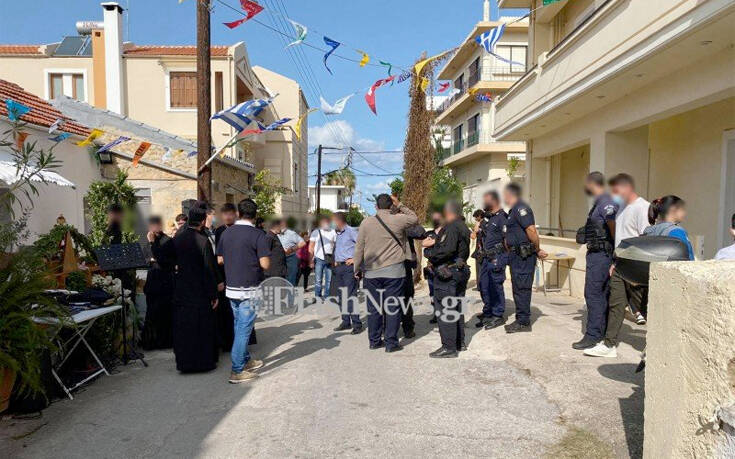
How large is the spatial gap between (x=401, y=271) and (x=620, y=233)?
2.41 metres

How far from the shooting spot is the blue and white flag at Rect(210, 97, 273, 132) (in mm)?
9391

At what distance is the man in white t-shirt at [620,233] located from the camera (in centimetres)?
489

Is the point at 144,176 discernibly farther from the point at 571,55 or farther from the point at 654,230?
the point at 654,230

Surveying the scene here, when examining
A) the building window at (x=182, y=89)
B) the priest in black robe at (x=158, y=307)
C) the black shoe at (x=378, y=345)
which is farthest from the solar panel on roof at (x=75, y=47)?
the black shoe at (x=378, y=345)

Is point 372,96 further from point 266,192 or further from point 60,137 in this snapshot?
point 266,192

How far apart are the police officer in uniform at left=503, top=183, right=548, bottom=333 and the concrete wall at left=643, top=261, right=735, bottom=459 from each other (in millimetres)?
3293

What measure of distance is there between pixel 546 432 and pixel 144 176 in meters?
14.2

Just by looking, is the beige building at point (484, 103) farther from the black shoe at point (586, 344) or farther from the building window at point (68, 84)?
the black shoe at point (586, 344)

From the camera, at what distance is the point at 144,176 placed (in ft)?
48.4

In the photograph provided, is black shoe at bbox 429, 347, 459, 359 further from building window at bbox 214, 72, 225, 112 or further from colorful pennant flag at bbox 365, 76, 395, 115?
building window at bbox 214, 72, 225, 112

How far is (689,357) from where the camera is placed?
2.31 m

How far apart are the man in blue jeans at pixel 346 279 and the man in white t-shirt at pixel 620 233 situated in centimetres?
311

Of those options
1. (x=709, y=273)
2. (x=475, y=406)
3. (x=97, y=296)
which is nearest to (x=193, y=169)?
(x=97, y=296)

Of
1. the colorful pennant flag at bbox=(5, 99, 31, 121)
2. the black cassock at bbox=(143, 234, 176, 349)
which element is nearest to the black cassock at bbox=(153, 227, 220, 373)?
the black cassock at bbox=(143, 234, 176, 349)
